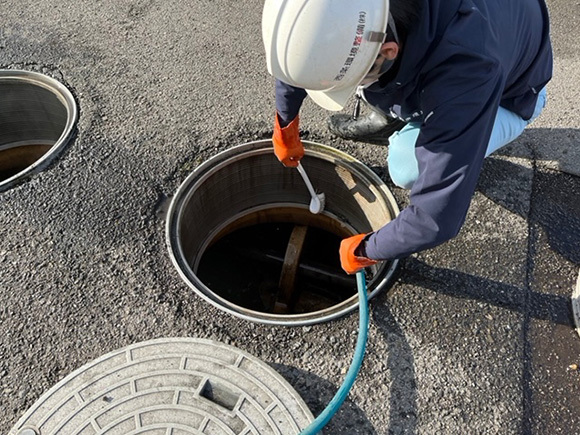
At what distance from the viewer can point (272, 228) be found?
10.1 ft

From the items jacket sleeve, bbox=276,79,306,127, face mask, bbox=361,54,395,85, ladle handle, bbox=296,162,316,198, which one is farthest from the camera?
ladle handle, bbox=296,162,316,198

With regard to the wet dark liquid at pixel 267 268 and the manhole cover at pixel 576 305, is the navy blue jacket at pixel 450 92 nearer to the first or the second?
the manhole cover at pixel 576 305

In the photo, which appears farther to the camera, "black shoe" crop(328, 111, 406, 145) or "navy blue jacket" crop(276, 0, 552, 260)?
"black shoe" crop(328, 111, 406, 145)

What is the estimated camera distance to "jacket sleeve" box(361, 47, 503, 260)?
58.2 inches

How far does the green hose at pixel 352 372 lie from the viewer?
5.22 ft

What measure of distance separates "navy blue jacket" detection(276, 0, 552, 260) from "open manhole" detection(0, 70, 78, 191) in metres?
1.79

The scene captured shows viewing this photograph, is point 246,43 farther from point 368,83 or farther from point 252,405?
point 252,405

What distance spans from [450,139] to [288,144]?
911mm

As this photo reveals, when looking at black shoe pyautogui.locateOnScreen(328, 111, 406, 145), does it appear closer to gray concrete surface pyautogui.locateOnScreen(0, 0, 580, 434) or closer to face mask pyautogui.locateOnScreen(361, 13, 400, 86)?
gray concrete surface pyautogui.locateOnScreen(0, 0, 580, 434)

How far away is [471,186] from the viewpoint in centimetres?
160

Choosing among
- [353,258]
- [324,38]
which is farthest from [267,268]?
[324,38]

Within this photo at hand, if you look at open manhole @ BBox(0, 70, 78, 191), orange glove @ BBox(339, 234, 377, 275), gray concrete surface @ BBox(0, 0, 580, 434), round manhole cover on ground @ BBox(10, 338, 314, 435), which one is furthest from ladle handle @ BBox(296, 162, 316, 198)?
open manhole @ BBox(0, 70, 78, 191)

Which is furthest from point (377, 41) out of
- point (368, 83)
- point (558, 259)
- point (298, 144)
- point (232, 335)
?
A: point (558, 259)

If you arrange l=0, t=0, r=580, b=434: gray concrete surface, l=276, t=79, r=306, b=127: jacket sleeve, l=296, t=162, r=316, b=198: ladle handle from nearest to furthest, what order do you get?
1. l=0, t=0, r=580, b=434: gray concrete surface
2. l=276, t=79, r=306, b=127: jacket sleeve
3. l=296, t=162, r=316, b=198: ladle handle
